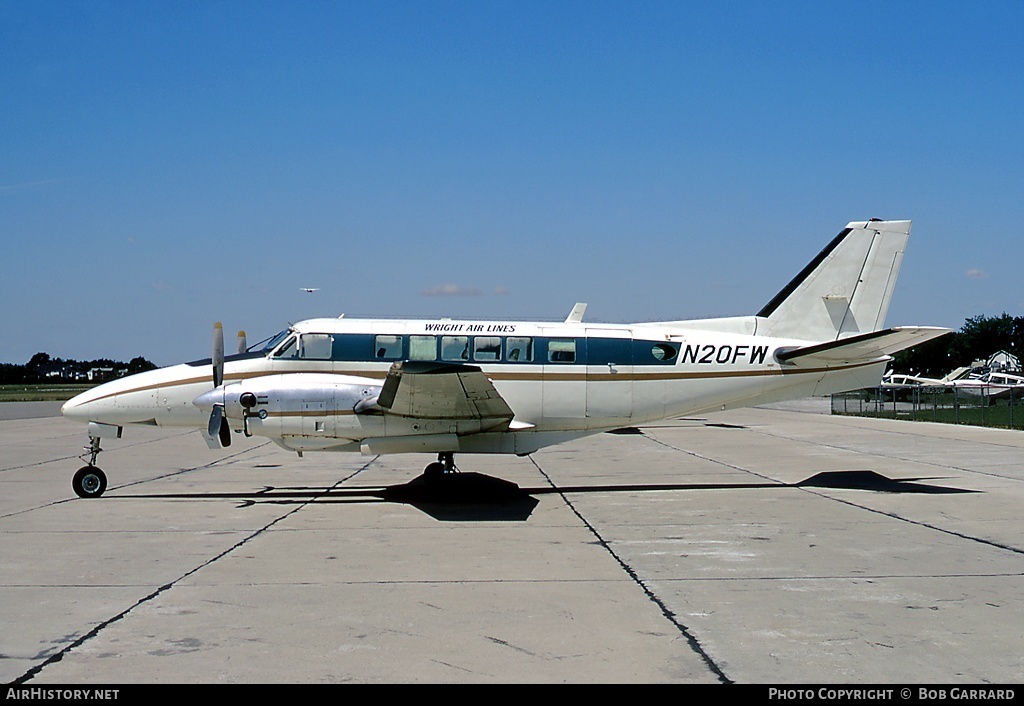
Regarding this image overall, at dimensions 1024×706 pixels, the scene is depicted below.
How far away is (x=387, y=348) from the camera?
1508cm

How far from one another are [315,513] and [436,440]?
234 cm

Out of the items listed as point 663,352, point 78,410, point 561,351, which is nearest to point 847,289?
point 663,352

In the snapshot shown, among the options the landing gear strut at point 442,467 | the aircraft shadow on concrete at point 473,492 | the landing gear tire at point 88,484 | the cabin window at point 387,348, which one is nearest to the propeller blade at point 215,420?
the aircraft shadow on concrete at point 473,492

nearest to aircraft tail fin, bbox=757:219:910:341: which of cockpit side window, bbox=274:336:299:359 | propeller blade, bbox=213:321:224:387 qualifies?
cockpit side window, bbox=274:336:299:359

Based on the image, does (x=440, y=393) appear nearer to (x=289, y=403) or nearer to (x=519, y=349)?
(x=519, y=349)

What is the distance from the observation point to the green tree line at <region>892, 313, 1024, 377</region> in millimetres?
107812

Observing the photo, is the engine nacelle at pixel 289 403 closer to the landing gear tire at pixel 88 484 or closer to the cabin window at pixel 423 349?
the cabin window at pixel 423 349

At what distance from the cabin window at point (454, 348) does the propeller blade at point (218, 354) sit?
367 cm

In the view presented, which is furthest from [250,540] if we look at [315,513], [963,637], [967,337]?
[967,337]

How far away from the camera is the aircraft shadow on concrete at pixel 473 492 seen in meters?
13.8

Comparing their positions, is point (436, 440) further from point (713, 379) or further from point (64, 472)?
point (64, 472)

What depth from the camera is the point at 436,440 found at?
14.4 metres

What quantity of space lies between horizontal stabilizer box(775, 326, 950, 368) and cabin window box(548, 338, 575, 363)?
387cm

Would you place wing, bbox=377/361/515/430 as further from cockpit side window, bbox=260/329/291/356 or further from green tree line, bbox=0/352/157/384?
green tree line, bbox=0/352/157/384
